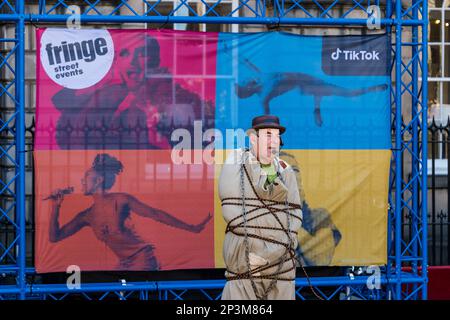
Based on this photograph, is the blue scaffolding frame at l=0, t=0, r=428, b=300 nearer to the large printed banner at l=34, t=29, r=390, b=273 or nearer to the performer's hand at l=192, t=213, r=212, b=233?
the large printed banner at l=34, t=29, r=390, b=273

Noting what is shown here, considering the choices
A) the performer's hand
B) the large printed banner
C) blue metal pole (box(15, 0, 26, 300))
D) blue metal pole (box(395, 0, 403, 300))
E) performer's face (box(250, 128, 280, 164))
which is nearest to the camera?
performer's face (box(250, 128, 280, 164))

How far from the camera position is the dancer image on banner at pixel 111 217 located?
9497 mm

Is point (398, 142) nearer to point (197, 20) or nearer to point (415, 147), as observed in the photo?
point (415, 147)

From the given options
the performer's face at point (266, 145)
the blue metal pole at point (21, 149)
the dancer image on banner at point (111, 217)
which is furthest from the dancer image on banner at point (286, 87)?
the performer's face at point (266, 145)

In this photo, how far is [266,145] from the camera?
7281mm

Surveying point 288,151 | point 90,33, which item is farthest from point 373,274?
point 90,33

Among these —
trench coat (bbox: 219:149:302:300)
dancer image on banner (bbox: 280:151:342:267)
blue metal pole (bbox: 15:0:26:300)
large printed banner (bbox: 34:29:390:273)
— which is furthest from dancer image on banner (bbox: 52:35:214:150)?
trench coat (bbox: 219:149:302:300)

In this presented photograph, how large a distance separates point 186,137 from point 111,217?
1102 mm

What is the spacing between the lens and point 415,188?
1009cm

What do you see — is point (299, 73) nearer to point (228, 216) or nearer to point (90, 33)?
point (90, 33)

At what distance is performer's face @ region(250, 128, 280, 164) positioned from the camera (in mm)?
7281

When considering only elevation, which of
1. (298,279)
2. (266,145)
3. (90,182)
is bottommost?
(298,279)

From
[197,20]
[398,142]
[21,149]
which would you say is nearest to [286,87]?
[197,20]

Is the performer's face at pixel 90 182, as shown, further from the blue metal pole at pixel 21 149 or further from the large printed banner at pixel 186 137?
the blue metal pole at pixel 21 149
